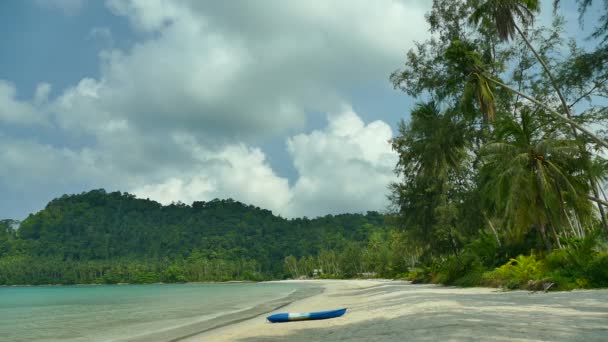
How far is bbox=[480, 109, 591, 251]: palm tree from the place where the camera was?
2011 centimetres

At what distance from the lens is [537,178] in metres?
20.5

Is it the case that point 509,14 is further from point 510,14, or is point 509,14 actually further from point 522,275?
point 522,275

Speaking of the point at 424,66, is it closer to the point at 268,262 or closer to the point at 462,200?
the point at 462,200

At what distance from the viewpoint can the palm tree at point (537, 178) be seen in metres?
20.1

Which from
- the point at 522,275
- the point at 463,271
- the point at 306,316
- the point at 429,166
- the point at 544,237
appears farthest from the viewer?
the point at 429,166

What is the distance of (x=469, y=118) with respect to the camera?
85.7 feet

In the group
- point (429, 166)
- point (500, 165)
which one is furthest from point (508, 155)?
point (429, 166)

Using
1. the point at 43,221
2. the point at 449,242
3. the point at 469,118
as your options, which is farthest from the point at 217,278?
the point at 469,118

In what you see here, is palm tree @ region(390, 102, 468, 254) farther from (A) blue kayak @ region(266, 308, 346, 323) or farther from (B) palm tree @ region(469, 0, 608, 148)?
(A) blue kayak @ region(266, 308, 346, 323)

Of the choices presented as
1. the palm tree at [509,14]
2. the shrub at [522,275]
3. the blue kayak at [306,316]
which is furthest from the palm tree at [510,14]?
the blue kayak at [306,316]

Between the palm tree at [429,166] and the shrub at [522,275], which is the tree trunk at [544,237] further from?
the palm tree at [429,166]

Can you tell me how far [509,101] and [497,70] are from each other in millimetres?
2190

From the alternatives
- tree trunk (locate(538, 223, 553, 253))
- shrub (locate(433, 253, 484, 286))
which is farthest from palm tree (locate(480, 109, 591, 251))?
shrub (locate(433, 253, 484, 286))

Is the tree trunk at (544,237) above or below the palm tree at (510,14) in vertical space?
below
